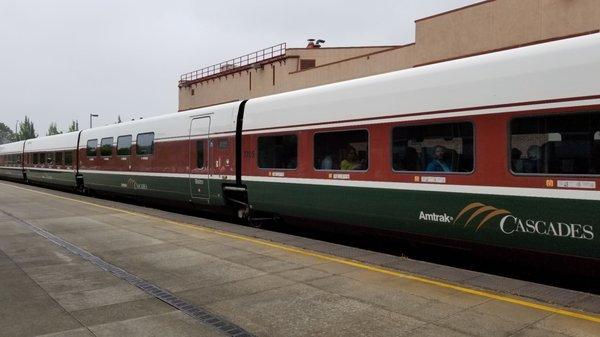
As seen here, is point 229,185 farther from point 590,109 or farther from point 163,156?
point 590,109

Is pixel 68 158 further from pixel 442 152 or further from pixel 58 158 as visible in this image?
pixel 442 152

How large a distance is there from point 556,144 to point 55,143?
27.1m

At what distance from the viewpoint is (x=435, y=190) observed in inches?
291

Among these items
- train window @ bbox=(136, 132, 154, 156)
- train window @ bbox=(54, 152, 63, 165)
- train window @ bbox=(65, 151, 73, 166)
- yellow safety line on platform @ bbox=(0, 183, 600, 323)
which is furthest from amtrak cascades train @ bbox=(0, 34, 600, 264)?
train window @ bbox=(54, 152, 63, 165)

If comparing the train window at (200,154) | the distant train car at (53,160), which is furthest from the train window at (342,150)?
the distant train car at (53,160)

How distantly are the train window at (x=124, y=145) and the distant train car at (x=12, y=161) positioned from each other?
2027 cm

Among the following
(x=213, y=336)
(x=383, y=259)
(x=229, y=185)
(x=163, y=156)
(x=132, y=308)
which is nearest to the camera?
(x=213, y=336)

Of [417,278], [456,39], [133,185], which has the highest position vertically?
[456,39]

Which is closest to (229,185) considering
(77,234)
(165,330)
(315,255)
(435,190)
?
(77,234)

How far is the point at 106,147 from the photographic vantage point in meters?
20.4

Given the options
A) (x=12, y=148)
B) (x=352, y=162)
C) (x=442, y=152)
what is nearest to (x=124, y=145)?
(x=352, y=162)

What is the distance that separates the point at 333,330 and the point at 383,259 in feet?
11.2

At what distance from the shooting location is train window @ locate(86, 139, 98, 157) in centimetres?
2155

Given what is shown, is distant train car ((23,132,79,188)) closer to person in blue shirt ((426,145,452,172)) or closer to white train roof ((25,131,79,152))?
white train roof ((25,131,79,152))
